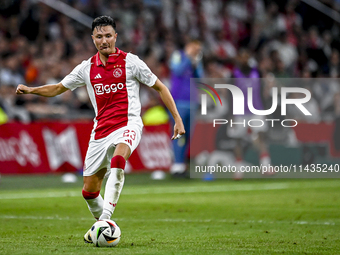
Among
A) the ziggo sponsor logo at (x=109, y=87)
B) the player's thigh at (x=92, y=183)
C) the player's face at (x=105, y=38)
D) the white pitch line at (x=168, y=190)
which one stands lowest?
the white pitch line at (x=168, y=190)

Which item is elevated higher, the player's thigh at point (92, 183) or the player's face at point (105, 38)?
the player's face at point (105, 38)

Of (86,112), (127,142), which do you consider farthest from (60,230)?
(86,112)

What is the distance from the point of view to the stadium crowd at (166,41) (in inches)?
611

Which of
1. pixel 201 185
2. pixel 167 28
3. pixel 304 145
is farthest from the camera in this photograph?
pixel 167 28

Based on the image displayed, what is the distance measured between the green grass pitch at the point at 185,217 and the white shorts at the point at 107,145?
747 mm

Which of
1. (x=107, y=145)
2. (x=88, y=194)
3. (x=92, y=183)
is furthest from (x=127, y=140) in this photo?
(x=88, y=194)

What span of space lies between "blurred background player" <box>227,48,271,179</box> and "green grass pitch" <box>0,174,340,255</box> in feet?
3.27

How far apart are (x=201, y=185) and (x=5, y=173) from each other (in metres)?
4.58

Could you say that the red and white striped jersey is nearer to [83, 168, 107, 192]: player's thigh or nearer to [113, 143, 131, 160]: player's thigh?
[113, 143, 131, 160]: player's thigh

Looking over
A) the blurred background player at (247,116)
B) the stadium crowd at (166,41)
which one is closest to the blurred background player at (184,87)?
the blurred background player at (247,116)

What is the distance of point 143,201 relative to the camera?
973 centimetres

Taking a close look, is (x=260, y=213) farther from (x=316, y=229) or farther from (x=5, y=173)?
(x=5, y=173)

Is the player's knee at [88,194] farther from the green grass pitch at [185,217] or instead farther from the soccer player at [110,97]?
the green grass pitch at [185,217]

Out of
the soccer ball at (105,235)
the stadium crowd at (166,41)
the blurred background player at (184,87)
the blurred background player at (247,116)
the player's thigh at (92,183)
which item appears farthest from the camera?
the stadium crowd at (166,41)
